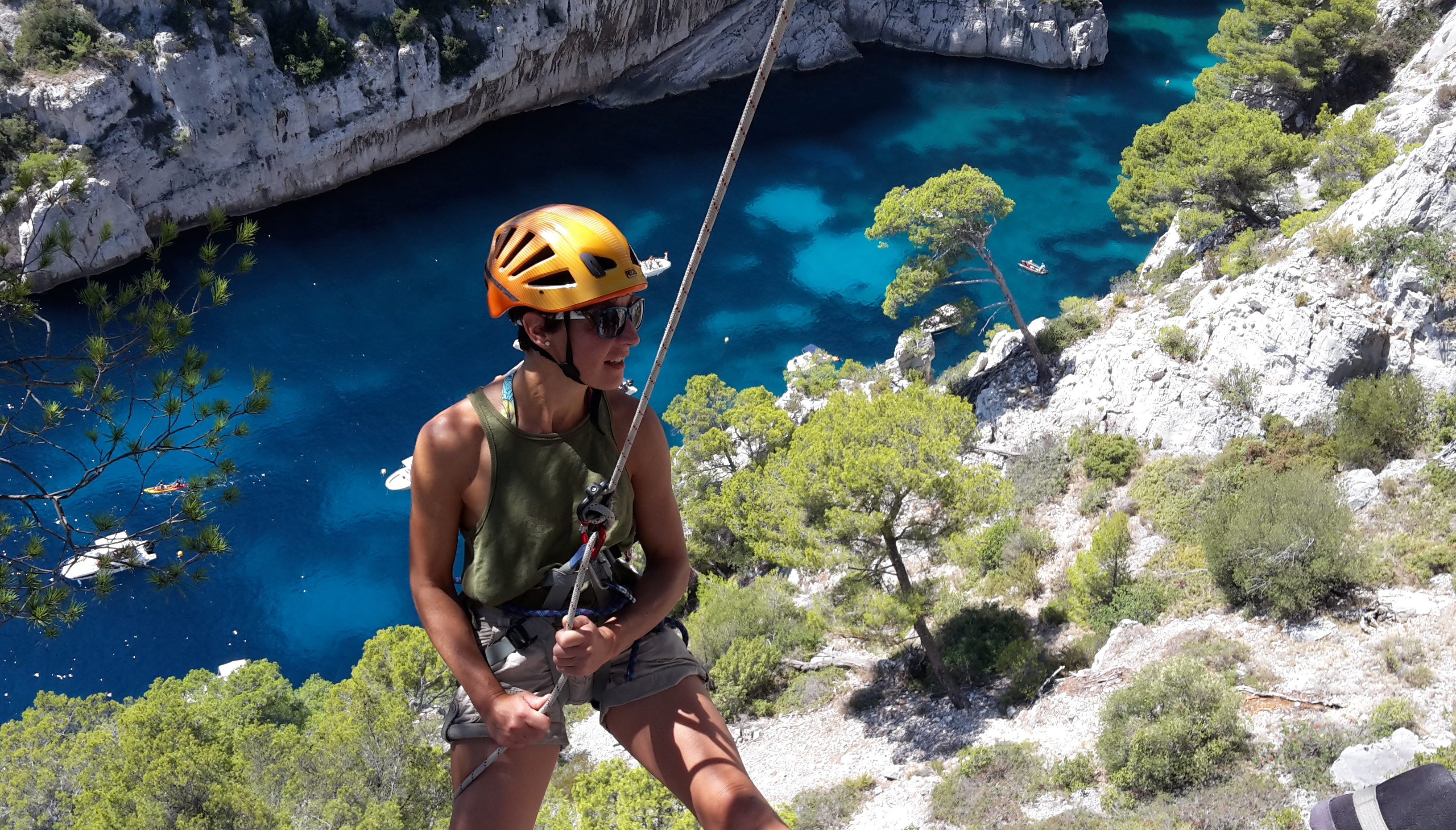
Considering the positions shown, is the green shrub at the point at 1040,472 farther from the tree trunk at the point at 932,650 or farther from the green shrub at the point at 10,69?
the green shrub at the point at 10,69

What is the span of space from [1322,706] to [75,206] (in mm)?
32291

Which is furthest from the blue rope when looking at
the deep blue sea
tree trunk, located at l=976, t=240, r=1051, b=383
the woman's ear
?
tree trunk, located at l=976, t=240, r=1051, b=383

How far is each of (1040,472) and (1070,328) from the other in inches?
239

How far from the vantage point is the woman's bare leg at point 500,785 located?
294cm

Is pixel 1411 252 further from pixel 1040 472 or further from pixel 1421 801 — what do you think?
pixel 1421 801

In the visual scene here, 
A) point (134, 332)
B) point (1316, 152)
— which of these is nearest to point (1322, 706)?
point (134, 332)

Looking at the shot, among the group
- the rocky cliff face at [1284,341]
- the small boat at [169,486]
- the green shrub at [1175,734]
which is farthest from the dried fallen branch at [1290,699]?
the small boat at [169,486]

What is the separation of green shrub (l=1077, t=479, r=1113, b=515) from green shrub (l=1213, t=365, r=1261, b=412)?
2479mm

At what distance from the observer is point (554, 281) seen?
9.59ft

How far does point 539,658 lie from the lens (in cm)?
317

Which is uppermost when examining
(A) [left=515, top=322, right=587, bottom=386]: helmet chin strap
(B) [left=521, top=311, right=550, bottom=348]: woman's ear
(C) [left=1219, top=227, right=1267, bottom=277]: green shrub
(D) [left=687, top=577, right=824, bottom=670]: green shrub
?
(B) [left=521, top=311, right=550, bottom=348]: woman's ear

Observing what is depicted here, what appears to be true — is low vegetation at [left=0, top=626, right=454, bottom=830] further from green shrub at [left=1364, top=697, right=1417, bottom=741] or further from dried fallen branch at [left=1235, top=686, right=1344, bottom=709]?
green shrub at [left=1364, top=697, right=1417, bottom=741]

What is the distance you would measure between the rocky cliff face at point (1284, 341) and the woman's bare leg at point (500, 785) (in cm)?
1741

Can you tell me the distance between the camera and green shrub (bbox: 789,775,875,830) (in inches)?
473
